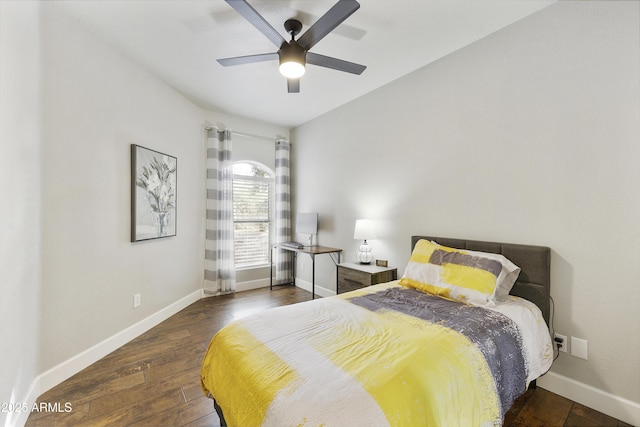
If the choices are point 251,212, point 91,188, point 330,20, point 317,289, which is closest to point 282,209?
point 251,212

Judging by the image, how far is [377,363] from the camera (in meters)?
1.18

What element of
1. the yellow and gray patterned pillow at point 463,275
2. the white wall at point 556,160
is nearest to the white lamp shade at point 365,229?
the white wall at point 556,160

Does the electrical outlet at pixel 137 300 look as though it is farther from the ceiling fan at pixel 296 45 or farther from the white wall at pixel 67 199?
the ceiling fan at pixel 296 45

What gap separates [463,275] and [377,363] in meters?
1.15

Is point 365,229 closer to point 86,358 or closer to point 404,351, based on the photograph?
point 404,351

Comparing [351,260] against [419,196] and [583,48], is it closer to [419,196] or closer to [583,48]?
[419,196]

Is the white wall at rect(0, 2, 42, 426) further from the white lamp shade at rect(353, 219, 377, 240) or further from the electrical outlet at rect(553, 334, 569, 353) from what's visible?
the electrical outlet at rect(553, 334, 569, 353)

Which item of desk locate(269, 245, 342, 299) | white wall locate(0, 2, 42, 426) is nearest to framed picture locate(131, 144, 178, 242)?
white wall locate(0, 2, 42, 426)

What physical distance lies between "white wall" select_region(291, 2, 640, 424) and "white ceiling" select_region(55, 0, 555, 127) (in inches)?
11.1

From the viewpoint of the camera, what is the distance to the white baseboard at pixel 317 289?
4.09 m

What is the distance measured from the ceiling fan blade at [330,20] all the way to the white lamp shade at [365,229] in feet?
6.39

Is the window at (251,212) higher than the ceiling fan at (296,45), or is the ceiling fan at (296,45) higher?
the ceiling fan at (296,45)

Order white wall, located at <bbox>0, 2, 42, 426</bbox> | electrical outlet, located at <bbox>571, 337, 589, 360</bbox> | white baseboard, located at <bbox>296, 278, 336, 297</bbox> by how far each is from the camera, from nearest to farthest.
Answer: white wall, located at <bbox>0, 2, 42, 426</bbox> < electrical outlet, located at <bbox>571, 337, 589, 360</bbox> < white baseboard, located at <bbox>296, 278, 336, 297</bbox>

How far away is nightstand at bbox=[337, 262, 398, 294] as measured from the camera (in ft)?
9.60
